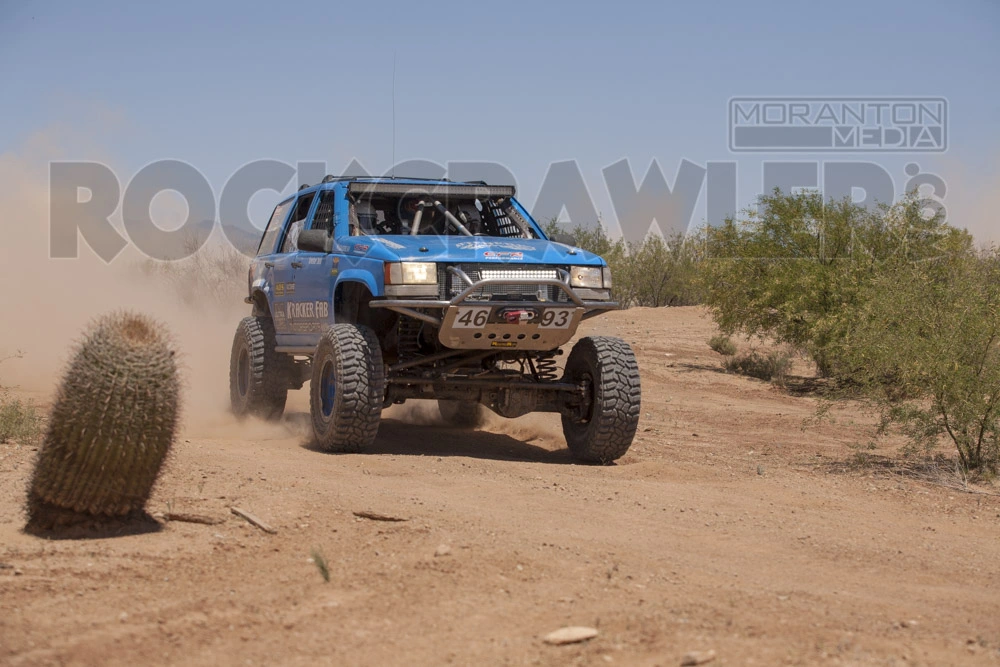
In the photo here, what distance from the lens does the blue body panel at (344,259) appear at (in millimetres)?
8508

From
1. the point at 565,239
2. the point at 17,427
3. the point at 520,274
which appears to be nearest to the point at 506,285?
the point at 520,274

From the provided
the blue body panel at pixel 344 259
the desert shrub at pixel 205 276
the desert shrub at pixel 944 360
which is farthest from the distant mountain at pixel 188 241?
the desert shrub at pixel 944 360

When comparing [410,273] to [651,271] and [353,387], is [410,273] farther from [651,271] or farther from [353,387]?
[651,271]

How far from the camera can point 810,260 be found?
18422 mm

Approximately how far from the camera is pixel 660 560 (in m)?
5.59

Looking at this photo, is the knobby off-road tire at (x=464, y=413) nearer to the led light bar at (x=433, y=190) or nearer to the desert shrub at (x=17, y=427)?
the led light bar at (x=433, y=190)

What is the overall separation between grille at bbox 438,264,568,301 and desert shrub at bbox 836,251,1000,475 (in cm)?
333

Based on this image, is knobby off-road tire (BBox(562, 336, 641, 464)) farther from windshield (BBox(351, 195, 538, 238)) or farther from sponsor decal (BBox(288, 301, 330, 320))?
sponsor decal (BBox(288, 301, 330, 320))

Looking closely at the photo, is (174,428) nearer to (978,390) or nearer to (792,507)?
(792,507)

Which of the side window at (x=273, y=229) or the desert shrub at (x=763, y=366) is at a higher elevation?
the side window at (x=273, y=229)

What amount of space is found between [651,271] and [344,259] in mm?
32332

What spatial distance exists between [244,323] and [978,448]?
285 inches

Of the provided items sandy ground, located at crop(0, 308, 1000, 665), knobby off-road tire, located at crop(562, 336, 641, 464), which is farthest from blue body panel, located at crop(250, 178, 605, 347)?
sandy ground, located at crop(0, 308, 1000, 665)

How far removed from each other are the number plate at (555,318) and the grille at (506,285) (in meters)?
0.13
